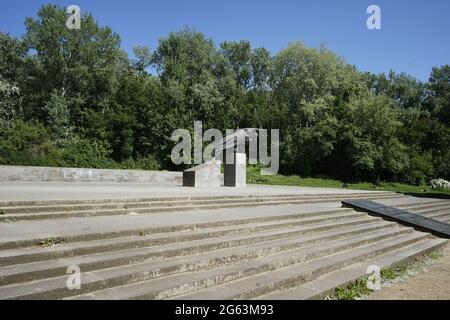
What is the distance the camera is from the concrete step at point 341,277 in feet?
17.1

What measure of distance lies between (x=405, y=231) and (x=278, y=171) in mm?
26757

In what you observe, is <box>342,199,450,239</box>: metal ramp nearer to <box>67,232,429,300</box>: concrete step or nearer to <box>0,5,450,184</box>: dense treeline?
<box>67,232,429,300</box>: concrete step

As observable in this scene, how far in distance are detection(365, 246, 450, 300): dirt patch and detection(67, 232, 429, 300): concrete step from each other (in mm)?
864

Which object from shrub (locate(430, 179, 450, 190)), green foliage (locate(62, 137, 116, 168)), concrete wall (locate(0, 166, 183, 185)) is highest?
green foliage (locate(62, 137, 116, 168))

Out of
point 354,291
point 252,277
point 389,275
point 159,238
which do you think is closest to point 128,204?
point 159,238

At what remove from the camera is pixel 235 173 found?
1895cm

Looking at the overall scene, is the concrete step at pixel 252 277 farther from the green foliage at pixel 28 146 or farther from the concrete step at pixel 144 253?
the green foliage at pixel 28 146

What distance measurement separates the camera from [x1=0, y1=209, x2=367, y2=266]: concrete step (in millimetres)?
4742

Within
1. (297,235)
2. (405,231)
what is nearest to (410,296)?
(297,235)

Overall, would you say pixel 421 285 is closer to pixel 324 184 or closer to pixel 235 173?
pixel 235 173

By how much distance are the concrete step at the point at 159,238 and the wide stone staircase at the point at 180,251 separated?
0.6 inches

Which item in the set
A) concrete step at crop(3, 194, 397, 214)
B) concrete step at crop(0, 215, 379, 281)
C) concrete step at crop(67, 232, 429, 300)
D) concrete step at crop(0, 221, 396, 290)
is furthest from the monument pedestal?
concrete step at crop(0, 215, 379, 281)

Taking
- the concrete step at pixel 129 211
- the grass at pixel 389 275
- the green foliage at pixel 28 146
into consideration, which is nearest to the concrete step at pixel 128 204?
the concrete step at pixel 129 211

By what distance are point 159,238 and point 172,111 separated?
1232 inches
